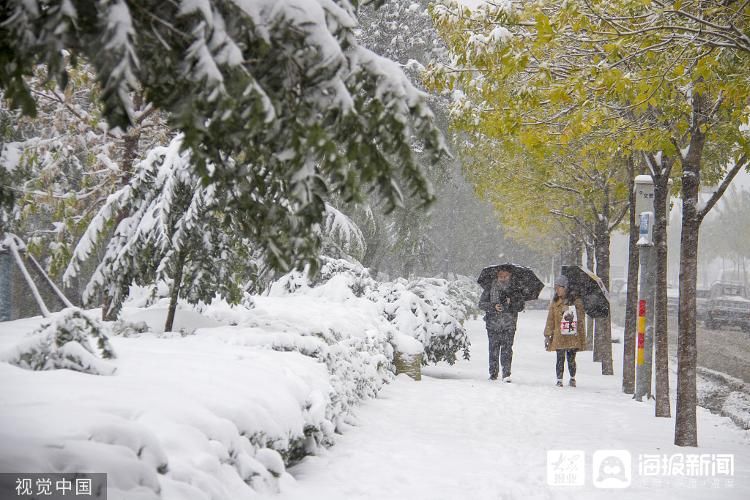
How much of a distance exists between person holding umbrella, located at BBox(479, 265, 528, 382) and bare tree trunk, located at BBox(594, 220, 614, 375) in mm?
2422

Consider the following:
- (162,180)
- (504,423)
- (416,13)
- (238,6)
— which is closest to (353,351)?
(504,423)

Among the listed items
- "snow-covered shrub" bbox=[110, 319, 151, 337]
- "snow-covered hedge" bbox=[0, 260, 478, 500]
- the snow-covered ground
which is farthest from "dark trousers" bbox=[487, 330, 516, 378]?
"snow-covered shrub" bbox=[110, 319, 151, 337]

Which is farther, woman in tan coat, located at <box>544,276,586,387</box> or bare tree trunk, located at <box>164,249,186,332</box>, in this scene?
woman in tan coat, located at <box>544,276,586,387</box>

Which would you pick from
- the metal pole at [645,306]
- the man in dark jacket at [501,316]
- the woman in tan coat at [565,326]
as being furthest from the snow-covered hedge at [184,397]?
the woman in tan coat at [565,326]

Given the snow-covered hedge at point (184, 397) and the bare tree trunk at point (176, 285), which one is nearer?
the snow-covered hedge at point (184, 397)

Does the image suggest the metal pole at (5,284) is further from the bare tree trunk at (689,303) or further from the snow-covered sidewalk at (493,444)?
the bare tree trunk at (689,303)

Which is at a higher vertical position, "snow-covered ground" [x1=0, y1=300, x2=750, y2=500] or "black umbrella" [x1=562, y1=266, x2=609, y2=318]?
"black umbrella" [x1=562, y1=266, x2=609, y2=318]

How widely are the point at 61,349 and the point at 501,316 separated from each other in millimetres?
8221

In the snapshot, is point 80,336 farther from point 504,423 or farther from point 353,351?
point 504,423

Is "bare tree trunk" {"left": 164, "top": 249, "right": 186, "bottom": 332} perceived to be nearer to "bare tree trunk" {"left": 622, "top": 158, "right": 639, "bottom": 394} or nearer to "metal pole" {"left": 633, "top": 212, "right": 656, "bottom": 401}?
"metal pole" {"left": 633, "top": 212, "right": 656, "bottom": 401}

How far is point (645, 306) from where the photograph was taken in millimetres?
9078

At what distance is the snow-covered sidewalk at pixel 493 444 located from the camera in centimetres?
473

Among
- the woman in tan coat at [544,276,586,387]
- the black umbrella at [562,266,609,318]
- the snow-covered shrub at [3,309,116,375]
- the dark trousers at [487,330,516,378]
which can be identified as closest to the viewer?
the snow-covered shrub at [3,309,116,375]

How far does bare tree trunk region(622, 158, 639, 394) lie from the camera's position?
33.8ft
